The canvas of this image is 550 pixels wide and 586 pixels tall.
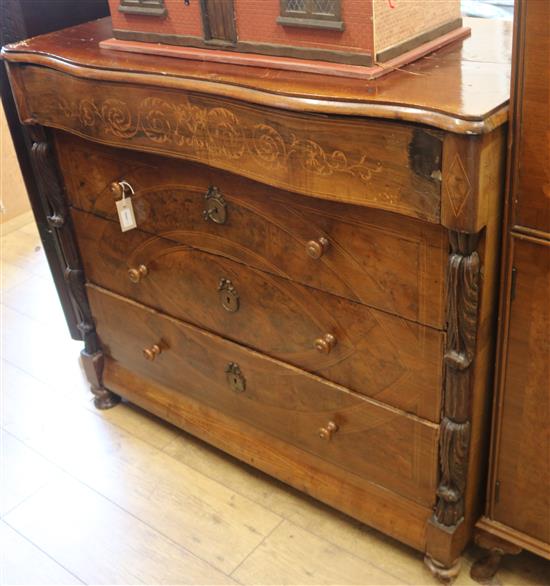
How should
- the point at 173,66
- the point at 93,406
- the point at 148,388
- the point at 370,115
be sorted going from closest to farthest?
the point at 370,115 < the point at 173,66 < the point at 148,388 < the point at 93,406

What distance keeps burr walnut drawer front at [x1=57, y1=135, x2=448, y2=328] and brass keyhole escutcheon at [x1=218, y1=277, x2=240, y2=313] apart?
0.22 feet

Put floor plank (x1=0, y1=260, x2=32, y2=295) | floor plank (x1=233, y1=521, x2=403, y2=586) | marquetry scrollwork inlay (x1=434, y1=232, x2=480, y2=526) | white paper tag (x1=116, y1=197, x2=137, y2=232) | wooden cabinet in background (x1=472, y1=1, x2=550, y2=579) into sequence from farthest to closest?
floor plank (x1=0, y1=260, x2=32, y2=295) < white paper tag (x1=116, y1=197, x2=137, y2=232) < floor plank (x1=233, y1=521, x2=403, y2=586) < marquetry scrollwork inlay (x1=434, y1=232, x2=480, y2=526) < wooden cabinet in background (x1=472, y1=1, x2=550, y2=579)

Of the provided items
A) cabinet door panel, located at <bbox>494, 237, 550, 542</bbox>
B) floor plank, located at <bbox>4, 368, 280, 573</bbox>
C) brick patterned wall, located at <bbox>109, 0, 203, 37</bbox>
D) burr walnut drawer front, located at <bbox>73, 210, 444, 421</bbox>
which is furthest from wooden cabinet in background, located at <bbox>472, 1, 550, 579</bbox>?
brick patterned wall, located at <bbox>109, 0, 203, 37</bbox>

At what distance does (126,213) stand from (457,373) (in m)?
0.79

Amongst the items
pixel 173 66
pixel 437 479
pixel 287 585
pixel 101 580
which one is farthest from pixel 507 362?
pixel 101 580

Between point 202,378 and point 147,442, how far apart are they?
29 centimetres

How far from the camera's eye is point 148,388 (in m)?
1.93

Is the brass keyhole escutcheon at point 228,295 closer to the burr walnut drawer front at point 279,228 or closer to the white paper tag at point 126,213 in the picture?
the burr walnut drawer front at point 279,228

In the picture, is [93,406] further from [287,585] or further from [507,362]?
[507,362]

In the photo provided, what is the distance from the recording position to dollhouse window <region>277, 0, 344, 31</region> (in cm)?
122

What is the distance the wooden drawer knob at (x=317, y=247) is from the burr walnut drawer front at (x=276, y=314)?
99 millimetres

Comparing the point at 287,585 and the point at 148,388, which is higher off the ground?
the point at 148,388

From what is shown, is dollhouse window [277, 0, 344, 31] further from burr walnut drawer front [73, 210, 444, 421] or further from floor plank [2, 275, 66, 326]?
floor plank [2, 275, 66, 326]

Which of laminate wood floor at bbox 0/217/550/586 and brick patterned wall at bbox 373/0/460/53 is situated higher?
brick patterned wall at bbox 373/0/460/53
